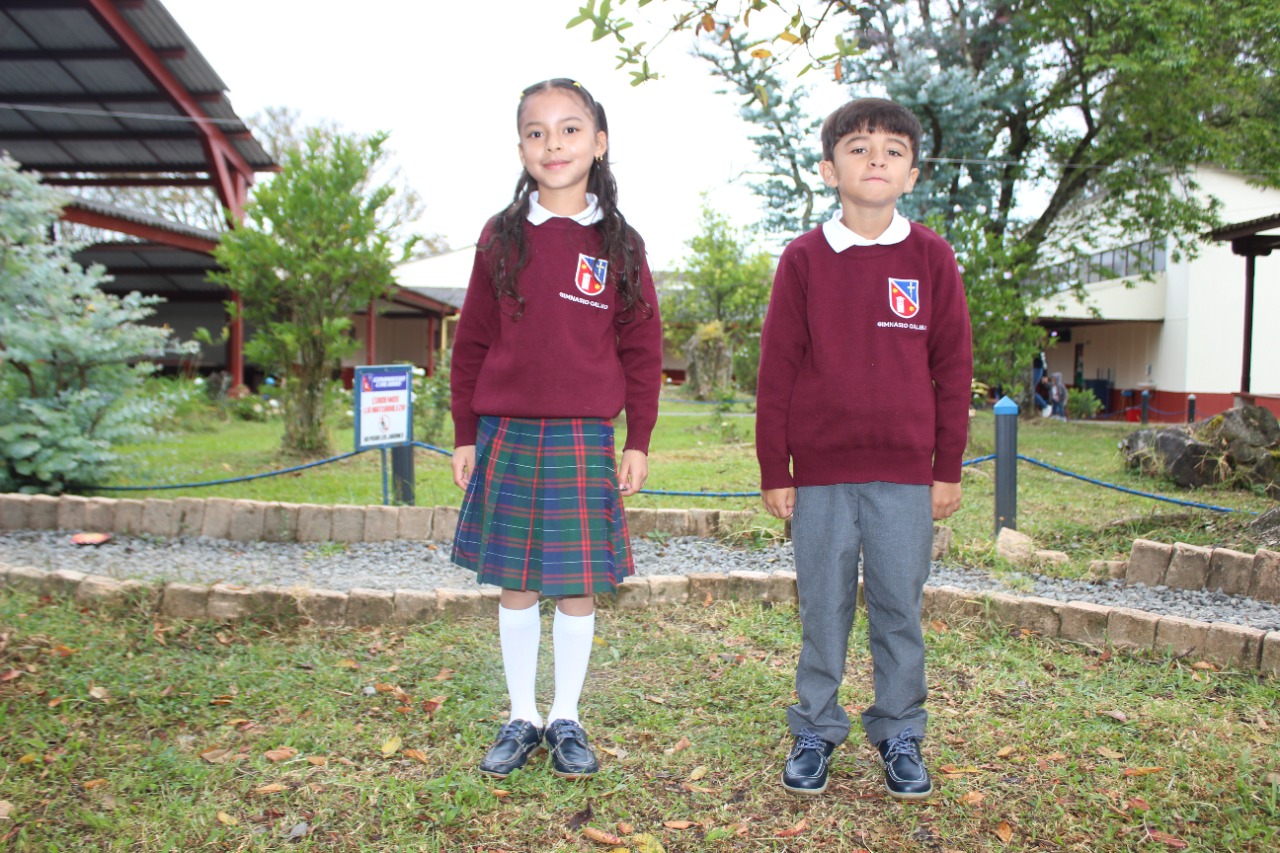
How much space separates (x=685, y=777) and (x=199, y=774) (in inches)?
47.6

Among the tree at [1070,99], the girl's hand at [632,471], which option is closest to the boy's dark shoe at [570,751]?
the girl's hand at [632,471]

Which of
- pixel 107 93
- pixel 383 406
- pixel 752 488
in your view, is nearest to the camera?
pixel 383 406

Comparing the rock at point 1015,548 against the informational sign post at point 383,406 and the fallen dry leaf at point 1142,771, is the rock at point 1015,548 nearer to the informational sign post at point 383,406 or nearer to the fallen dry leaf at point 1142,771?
the fallen dry leaf at point 1142,771

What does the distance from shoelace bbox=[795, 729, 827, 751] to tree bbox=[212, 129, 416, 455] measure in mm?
5653

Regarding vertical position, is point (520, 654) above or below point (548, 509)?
below

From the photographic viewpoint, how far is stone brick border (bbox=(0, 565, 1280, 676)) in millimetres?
3146

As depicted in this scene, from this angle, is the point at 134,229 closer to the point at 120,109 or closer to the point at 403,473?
the point at 120,109

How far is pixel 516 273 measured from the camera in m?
2.29

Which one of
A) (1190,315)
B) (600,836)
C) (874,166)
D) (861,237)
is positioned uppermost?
(1190,315)

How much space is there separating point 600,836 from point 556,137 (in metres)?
1.68

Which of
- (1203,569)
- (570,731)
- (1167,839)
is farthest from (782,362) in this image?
(1203,569)

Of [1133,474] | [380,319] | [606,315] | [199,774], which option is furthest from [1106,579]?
[380,319]

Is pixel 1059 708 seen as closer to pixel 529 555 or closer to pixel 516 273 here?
pixel 529 555

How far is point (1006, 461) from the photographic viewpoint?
4.77 metres
